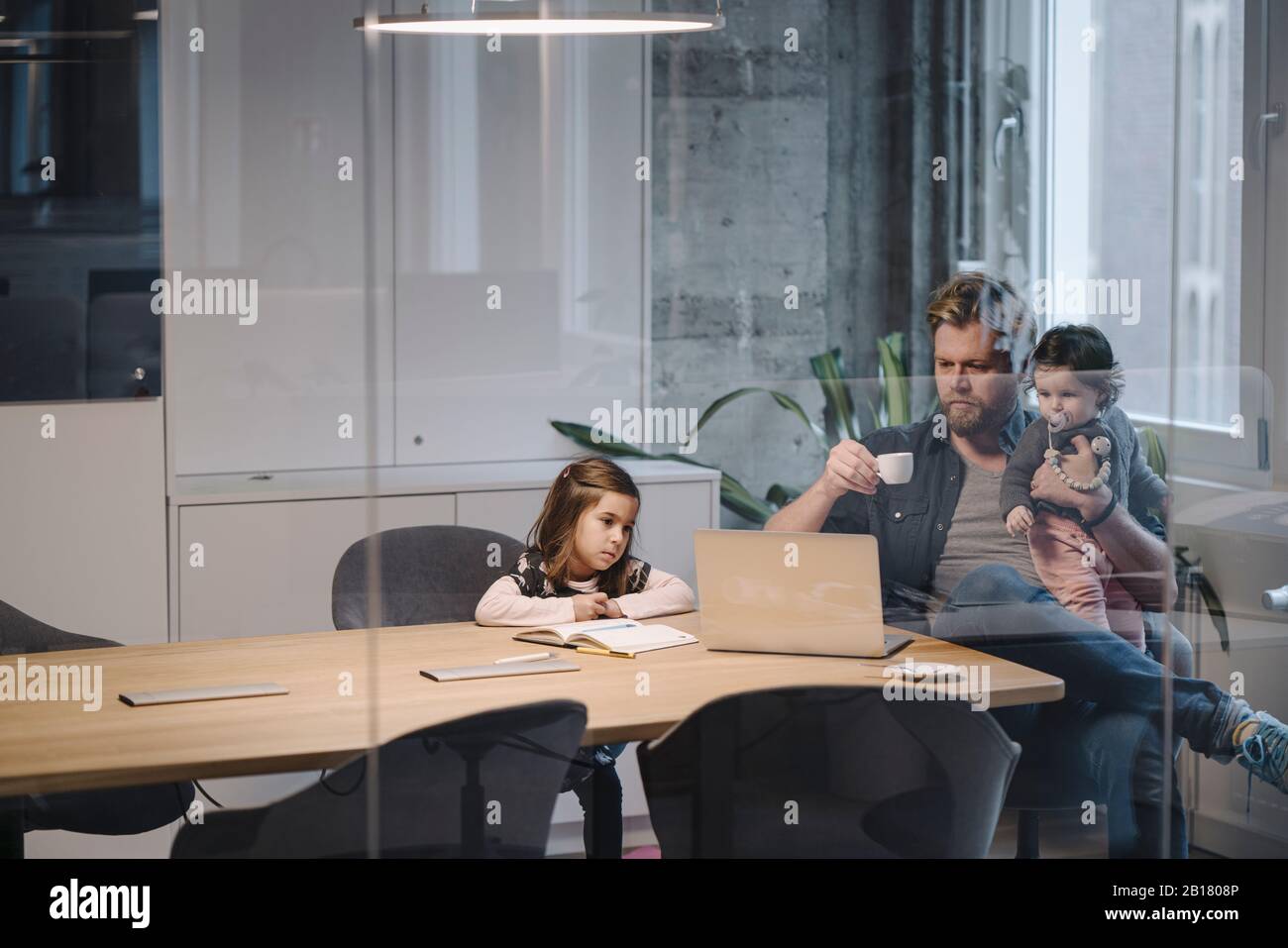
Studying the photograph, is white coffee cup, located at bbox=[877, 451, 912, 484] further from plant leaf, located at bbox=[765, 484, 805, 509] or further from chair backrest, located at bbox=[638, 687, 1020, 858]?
chair backrest, located at bbox=[638, 687, 1020, 858]

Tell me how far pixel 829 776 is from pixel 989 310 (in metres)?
1.15

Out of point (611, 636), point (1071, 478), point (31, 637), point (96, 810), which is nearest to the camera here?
point (96, 810)

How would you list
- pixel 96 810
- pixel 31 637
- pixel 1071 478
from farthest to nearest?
pixel 1071 478
pixel 31 637
pixel 96 810

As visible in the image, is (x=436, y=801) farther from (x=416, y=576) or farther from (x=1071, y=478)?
(x=1071, y=478)

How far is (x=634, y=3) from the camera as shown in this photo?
128 inches

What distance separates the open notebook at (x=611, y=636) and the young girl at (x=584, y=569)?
1.7 inches

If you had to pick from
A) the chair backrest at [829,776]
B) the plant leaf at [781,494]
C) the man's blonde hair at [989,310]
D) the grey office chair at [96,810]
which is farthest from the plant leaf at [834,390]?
the grey office chair at [96,810]

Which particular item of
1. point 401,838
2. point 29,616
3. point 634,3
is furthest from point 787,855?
point 634,3

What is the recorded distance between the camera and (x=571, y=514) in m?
3.25

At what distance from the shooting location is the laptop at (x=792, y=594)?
300 centimetres

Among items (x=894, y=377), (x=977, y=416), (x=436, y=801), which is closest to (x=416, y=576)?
(x=436, y=801)

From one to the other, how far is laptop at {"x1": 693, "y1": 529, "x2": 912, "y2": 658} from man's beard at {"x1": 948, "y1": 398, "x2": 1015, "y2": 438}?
38 centimetres

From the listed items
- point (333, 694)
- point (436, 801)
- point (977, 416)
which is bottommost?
point (436, 801)
